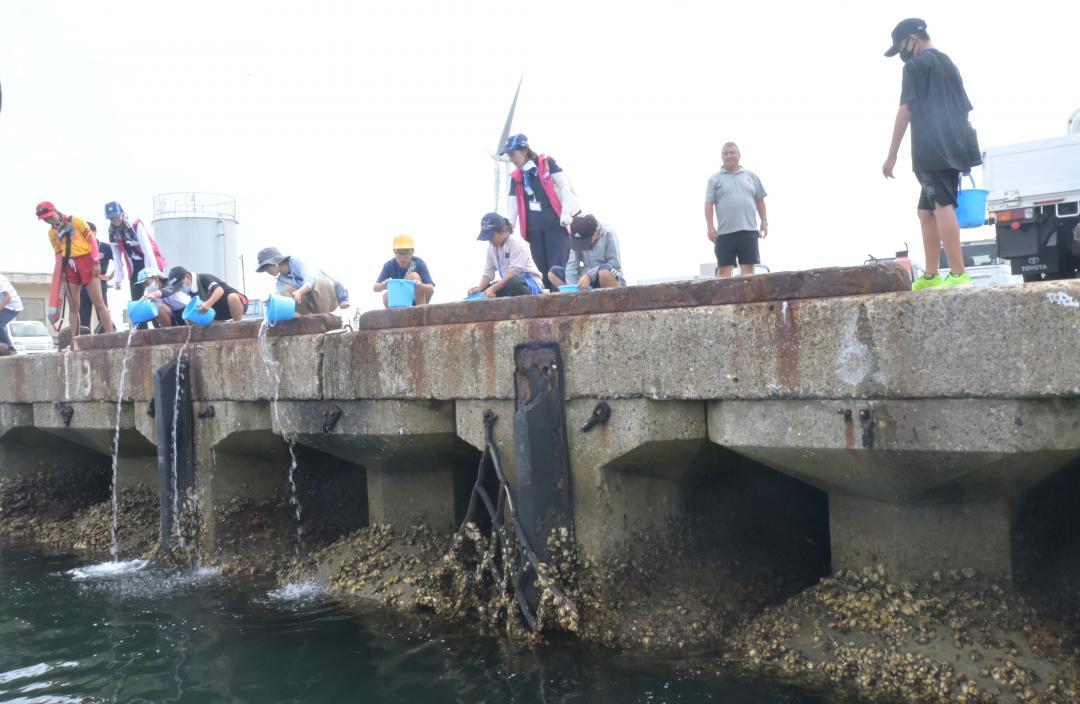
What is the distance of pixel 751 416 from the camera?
528 centimetres

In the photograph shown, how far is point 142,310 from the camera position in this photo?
9.67m

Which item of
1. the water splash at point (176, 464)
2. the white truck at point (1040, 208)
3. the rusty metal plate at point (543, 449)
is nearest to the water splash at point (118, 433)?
the water splash at point (176, 464)

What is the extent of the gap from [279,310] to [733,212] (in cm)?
373

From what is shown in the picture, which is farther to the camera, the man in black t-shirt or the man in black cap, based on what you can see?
the man in black t-shirt

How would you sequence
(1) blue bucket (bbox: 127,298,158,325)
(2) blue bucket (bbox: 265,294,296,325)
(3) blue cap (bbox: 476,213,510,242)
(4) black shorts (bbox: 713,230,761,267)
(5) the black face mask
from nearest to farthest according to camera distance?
(5) the black face mask → (3) blue cap (bbox: 476,213,510,242) → (2) blue bucket (bbox: 265,294,296,325) → (4) black shorts (bbox: 713,230,761,267) → (1) blue bucket (bbox: 127,298,158,325)

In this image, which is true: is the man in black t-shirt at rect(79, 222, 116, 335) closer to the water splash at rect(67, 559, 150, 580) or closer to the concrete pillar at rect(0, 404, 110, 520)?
the concrete pillar at rect(0, 404, 110, 520)

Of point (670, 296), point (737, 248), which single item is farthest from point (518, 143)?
point (670, 296)

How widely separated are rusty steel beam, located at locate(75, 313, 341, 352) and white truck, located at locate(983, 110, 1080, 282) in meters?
8.23

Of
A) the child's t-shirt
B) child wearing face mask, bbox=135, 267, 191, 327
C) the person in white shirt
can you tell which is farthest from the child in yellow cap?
the person in white shirt

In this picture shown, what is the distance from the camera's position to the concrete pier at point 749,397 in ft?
14.8

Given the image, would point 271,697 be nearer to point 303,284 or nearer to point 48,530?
point 303,284

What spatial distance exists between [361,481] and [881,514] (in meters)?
5.39

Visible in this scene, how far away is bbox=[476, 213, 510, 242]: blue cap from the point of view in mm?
7762

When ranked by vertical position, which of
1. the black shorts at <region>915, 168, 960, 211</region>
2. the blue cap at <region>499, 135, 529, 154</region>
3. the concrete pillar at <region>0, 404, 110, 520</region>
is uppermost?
the blue cap at <region>499, 135, 529, 154</region>
